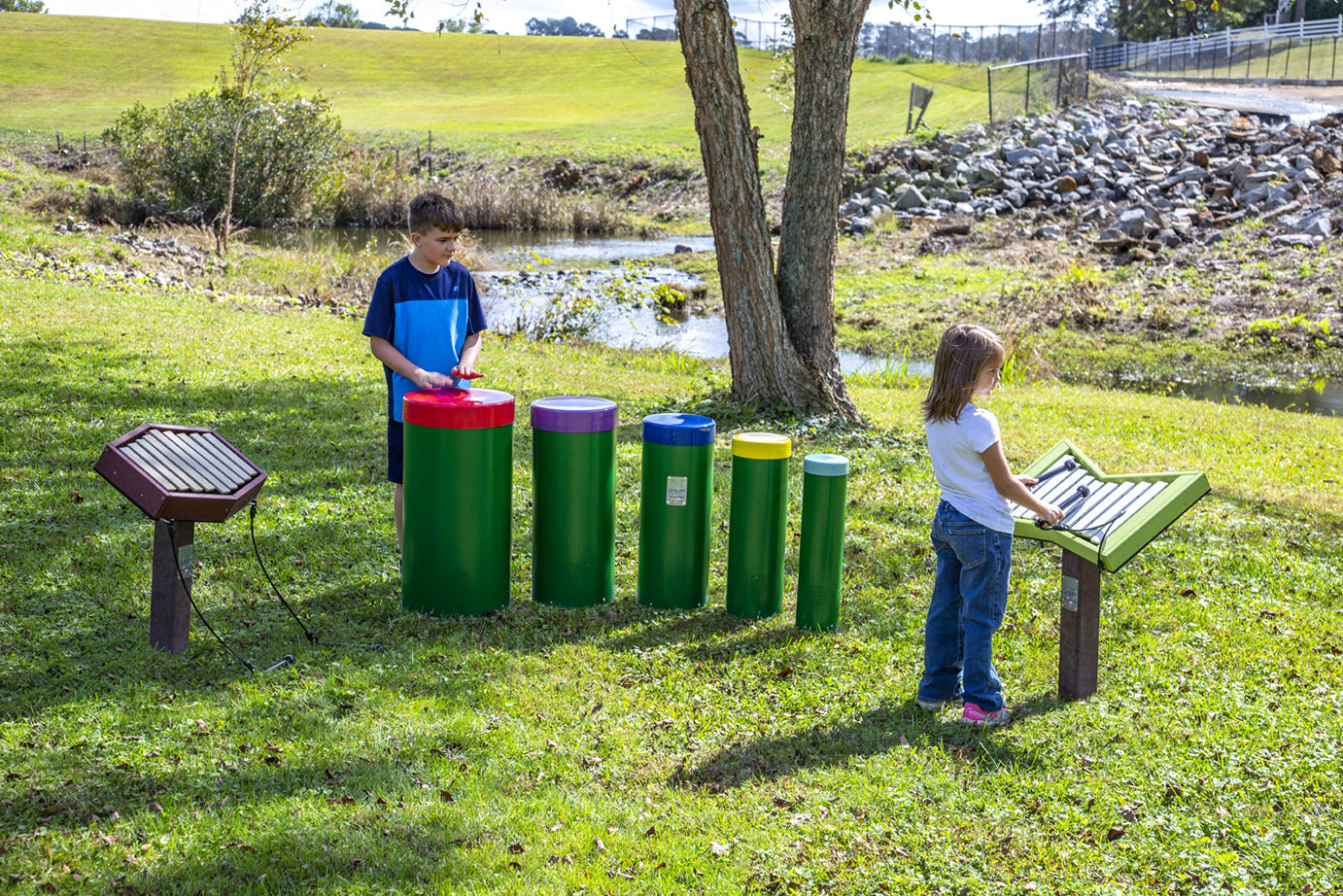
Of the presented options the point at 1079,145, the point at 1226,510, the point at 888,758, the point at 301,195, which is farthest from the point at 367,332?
the point at 1079,145

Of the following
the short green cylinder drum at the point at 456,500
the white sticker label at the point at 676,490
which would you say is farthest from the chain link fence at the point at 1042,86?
the short green cylinder drum at the point at 456,500

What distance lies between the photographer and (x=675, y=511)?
5.74 m

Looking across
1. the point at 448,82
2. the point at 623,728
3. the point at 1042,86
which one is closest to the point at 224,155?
the point at 623,728

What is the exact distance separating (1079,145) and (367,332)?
101 ft

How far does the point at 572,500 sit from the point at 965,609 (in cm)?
209

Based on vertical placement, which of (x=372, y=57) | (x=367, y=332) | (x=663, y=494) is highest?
(x=372, y=57)

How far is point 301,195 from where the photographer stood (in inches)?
1131

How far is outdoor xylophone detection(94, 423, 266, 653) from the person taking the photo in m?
4.29

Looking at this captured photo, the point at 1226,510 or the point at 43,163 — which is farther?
the point at 43,163

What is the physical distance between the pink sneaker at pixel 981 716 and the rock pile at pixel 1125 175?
19825 mm

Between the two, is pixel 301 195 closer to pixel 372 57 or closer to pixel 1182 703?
pixel 1182 703

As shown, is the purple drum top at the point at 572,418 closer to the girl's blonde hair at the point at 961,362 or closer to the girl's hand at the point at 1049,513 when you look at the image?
the girl's blonde hair at the point at 961,362

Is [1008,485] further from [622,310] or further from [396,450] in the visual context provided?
[622,310]

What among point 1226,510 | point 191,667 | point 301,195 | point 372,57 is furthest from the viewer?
point 372,57
